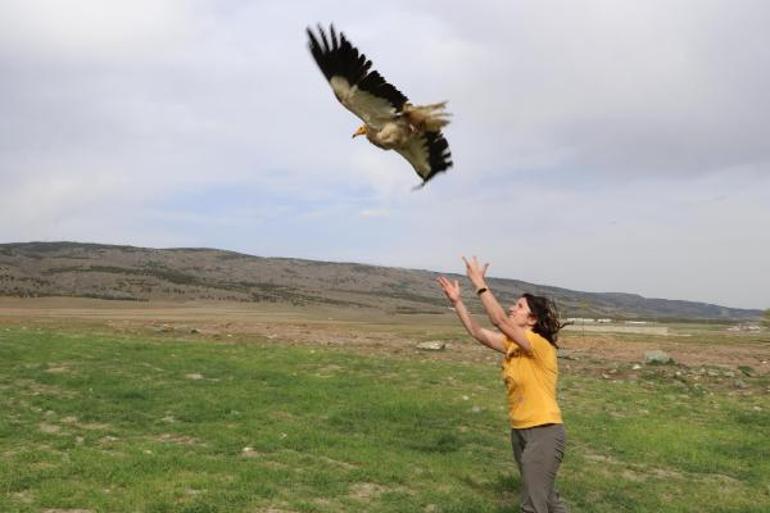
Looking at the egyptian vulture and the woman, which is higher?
the egyptian vulture

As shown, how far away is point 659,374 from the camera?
24.7 metres

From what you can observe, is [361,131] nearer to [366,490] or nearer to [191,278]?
[366,490]

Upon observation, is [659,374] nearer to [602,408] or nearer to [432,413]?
[602,408]

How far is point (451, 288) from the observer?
736cm

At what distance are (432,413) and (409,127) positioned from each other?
33.8ft

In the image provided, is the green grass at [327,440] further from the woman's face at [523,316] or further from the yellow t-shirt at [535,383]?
the woman's face at [523,316]

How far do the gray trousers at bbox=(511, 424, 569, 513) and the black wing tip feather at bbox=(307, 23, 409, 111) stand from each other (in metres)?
3.56

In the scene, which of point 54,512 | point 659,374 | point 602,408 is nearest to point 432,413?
point 602,408

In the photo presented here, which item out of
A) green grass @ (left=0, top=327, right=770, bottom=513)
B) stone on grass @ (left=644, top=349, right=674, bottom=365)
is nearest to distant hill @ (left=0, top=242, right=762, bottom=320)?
stone on grass @ (left=644, top=349, right=674, bottom=365)

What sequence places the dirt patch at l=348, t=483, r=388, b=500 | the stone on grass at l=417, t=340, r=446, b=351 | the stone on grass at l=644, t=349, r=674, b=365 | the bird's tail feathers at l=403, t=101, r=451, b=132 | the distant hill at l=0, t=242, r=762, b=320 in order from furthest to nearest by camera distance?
the distant hill at l=0, t=242, r=762, b=320
the stone on grass at l=417, t=340, r=446, b=351
the stone on grass at l=644, t=349, r=674, b=365
the dirt patch at l=348, t=483, r=388, b=500
the bird's tail feathers at l=403, t=101, r=451, b=132

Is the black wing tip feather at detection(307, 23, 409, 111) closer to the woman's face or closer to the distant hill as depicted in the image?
the woman's face

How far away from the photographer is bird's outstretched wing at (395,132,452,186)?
264 inches

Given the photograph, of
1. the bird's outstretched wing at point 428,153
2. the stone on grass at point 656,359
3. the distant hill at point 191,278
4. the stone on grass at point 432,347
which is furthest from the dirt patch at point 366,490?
the distant hill at point 191,278

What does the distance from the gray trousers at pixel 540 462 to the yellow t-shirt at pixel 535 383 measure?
0.32 ft
